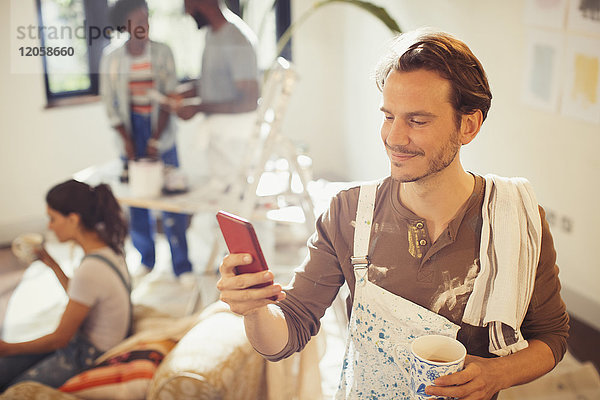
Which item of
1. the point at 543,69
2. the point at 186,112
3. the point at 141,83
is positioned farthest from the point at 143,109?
the point at 543,69

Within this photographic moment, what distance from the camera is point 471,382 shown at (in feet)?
3.65

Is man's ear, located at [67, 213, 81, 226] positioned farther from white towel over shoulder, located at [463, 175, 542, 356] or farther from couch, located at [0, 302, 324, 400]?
white towel over shoulder, located at [463, 175, 542, 356]

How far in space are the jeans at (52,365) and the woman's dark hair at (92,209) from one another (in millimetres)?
379

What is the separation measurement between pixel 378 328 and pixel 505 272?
0.28 m

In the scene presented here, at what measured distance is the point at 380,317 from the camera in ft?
4.18

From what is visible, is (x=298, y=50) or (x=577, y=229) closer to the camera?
(x=577, y=229)

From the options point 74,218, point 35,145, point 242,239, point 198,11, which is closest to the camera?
A: point 242,239

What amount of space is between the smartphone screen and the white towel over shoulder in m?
0.42

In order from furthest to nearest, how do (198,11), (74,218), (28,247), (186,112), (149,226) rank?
(149,226), (186,112), (198,11), (28,247), (74,218)

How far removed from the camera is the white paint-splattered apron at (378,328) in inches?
48.9

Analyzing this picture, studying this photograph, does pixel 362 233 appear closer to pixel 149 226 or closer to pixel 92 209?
pixel 92 209

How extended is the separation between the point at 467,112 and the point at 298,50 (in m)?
4.56

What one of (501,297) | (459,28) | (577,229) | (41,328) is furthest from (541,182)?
(41,328)

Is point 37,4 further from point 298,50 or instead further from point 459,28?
point 298,50
